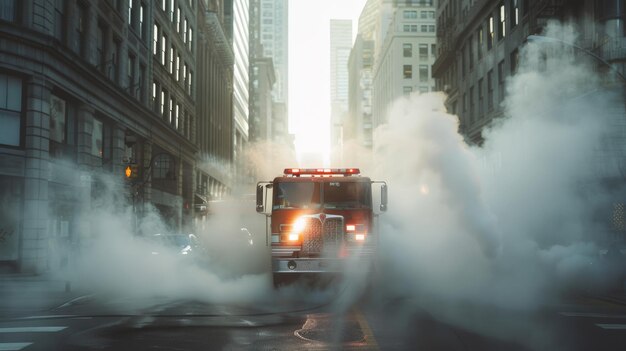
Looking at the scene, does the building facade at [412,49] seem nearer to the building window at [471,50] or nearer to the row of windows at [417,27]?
the row of windows at [417,27]

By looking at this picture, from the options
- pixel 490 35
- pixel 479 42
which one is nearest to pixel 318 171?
pixel 490 35

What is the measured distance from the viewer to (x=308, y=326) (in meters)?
10.3

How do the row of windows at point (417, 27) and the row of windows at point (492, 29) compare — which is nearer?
the row of windows at point (492, 29)

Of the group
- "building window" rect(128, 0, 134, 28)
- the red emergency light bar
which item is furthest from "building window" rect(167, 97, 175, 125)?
the red emergency light bar

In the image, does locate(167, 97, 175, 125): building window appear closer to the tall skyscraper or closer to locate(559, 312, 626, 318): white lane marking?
locate(559, 312, 626, 318): white lane marking

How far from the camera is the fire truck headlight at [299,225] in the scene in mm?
14320

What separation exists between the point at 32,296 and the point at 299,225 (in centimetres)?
657

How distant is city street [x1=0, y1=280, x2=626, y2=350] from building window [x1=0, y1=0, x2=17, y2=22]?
11940 mm

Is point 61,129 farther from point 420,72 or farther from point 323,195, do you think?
point 420,72

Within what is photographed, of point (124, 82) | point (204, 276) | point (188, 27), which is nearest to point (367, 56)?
point (188, 27)

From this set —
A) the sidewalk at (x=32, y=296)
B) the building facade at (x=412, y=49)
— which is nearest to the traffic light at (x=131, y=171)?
the sidewalk at (x=32, y=296)

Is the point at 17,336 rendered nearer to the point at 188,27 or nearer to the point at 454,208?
the point at 454,208

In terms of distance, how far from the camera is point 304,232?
14.3m

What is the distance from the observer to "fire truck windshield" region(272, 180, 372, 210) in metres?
14.7
